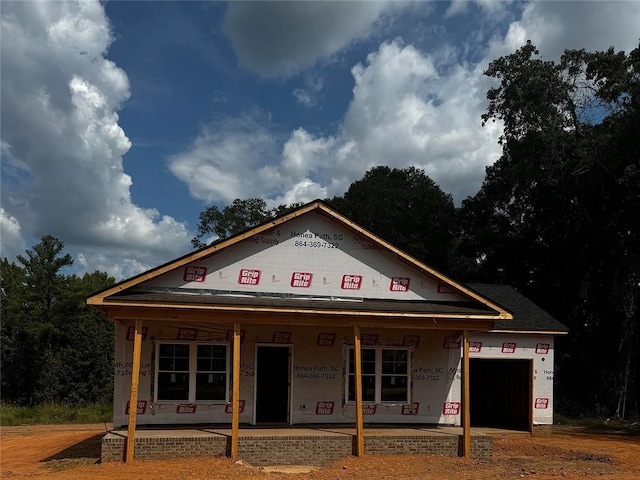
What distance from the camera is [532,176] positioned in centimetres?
2895

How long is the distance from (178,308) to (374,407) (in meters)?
5.74

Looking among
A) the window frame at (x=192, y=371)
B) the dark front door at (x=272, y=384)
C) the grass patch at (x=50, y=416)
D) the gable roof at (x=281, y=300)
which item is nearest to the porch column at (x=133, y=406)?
the gable roof at (x=281, y=300)

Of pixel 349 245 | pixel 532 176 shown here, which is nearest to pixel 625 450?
pixel 349 245

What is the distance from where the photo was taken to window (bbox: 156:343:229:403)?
13.9m

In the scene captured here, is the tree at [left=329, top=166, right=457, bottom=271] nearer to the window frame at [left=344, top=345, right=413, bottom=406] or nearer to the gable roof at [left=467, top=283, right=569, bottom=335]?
the gable roof at [left=467, top=283, right=569, bottom=335]

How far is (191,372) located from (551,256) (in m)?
23.9

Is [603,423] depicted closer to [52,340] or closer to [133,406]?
[133,406]

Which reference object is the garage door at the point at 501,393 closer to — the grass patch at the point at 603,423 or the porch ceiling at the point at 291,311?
the grass patch at the point at 603,423

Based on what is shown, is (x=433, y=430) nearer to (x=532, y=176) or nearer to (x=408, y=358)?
(x=408, y=358)

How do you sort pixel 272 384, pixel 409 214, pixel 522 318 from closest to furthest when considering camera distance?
pixel 272 384 < pixel 522 318 < pixel 409 214

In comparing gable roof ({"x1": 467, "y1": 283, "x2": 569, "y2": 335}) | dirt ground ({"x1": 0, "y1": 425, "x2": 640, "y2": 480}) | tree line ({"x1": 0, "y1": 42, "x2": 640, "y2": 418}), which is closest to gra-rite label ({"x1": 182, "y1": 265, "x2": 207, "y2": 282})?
dirt ground ({"x1": 0, "y1": 425, "x2": 640, "y2": 480})

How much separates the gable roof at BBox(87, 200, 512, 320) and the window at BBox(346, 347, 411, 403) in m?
1.72

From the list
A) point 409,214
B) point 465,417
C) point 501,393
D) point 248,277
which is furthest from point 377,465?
point 409,214

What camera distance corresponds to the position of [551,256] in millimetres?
32094
